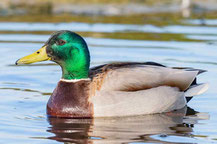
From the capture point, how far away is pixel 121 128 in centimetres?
776

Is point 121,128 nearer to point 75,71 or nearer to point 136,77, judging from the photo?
point 136,77

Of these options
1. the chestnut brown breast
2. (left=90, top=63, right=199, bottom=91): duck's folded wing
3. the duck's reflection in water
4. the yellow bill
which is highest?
the yellow bill

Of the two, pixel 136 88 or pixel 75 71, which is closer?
pixel 136 88

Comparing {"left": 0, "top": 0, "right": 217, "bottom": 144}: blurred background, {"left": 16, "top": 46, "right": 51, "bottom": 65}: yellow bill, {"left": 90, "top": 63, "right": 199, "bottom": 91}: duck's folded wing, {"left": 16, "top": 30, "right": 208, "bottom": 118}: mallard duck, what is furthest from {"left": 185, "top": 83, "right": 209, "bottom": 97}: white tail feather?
{"left": 16, "top": 46, "right": 51, "bottom": 65}: yellow bill

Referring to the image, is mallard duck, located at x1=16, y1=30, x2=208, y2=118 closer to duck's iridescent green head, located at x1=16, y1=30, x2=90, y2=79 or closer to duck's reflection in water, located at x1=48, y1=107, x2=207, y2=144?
duck's iridescent green head, located at x1=16, y1=30, x2=90, y2=79

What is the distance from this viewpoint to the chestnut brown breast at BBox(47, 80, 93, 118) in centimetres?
827

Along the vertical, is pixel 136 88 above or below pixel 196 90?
above

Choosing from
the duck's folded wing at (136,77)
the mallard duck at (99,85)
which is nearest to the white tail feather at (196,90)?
the duck's folded wing at (136,77)

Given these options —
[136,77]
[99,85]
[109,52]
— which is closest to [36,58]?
[99,85]

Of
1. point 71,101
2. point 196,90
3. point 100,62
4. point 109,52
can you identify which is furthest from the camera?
point 109,52

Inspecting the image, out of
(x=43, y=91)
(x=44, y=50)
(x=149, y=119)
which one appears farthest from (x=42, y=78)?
(x=149, y=119)

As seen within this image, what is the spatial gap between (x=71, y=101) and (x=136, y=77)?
0.98 m

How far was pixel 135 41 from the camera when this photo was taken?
14219mm

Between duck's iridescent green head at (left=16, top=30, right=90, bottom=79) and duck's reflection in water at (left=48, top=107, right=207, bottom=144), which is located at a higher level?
duck's iridescent green head at (left=16, top=30, right=90, bottom=79)
